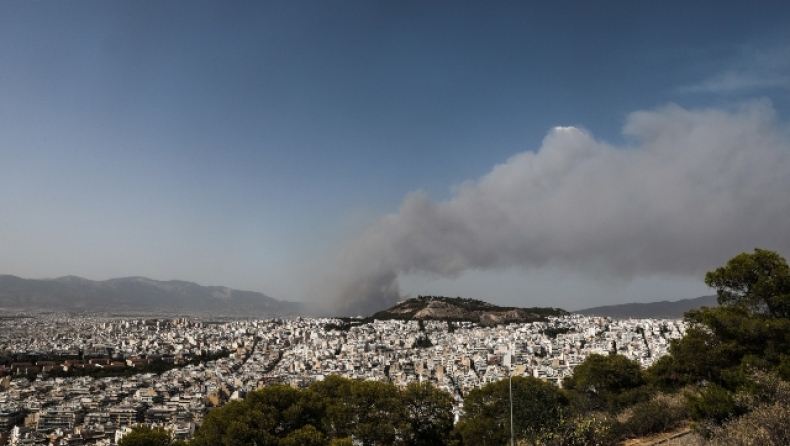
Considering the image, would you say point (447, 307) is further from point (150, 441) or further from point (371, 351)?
point (150, 441)

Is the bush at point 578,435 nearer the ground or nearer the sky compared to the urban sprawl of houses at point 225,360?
nearer the sky

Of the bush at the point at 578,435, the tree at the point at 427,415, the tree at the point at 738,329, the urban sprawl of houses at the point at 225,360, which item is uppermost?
the tree at the point at 738,329

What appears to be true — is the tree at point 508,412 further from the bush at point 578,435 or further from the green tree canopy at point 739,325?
the green tree canopy at point 739,325

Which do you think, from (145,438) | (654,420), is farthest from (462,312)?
(145,438)

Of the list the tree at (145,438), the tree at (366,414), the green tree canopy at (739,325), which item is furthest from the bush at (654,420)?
the tree at (145,438)

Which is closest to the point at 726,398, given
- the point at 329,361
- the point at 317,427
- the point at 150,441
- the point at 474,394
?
the point at 474,394

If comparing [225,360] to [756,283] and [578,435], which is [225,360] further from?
[756,283]

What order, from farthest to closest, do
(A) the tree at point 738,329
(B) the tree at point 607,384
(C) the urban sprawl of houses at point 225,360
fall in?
(C) the urban sprawl of houses at point 225,360 < (B) the tree at point 607,384 < (A) the tree at point 738,329
